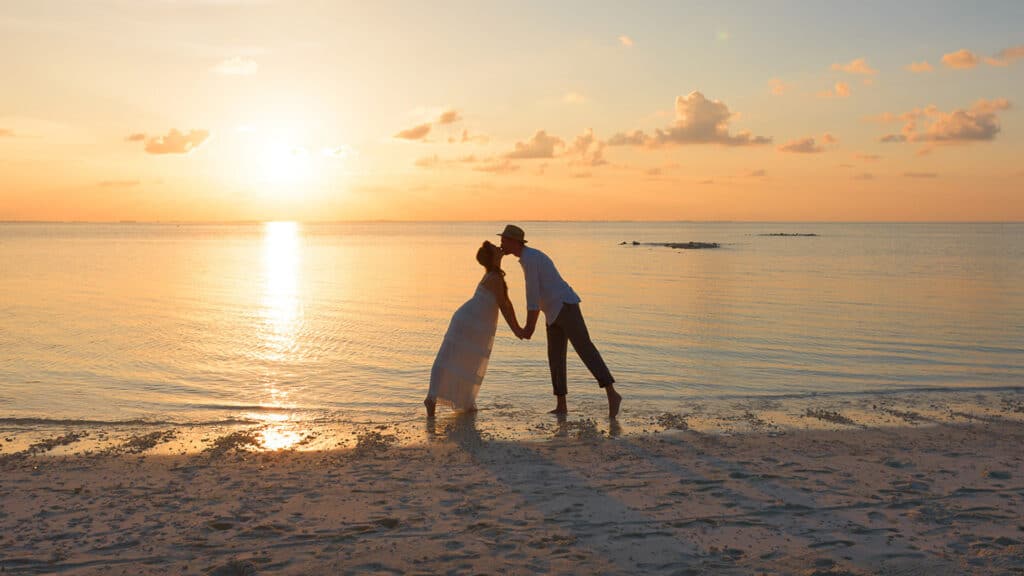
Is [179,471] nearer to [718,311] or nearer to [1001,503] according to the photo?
[1001,503]

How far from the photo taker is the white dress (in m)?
9.45

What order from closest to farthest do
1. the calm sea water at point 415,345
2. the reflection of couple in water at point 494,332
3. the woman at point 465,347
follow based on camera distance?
the reflection of couple in water at point 494,332
the woman at point 465,347
the calm sea water at point 415,345

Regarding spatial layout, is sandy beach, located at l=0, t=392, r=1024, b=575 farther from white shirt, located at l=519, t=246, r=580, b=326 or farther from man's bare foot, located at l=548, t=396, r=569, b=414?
white shirt, located at l=519, t=246, r=580, b=326

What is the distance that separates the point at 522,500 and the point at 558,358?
344 centimetres

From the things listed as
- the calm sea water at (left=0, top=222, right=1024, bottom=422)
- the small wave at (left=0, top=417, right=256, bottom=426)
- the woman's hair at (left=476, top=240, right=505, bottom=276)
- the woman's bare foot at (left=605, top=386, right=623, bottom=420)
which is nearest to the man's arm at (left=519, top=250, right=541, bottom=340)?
the woman's hair at (left=476, top=240, right=505, bottom=276)

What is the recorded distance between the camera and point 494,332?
30.5 feet

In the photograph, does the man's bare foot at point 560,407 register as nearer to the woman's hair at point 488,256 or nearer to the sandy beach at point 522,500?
the sandy beach at point 522,500

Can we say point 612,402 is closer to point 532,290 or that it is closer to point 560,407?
point 560,407

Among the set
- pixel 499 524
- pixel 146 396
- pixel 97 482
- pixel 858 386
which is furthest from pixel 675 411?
pixel 146 396

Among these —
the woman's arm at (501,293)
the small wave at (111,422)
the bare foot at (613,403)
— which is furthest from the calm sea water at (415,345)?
the woman's arm at (501,293)

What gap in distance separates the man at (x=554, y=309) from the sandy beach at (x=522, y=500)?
894mm

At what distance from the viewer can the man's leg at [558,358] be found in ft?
31.0

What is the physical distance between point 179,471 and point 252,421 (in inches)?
103

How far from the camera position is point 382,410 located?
10328 millimetres
